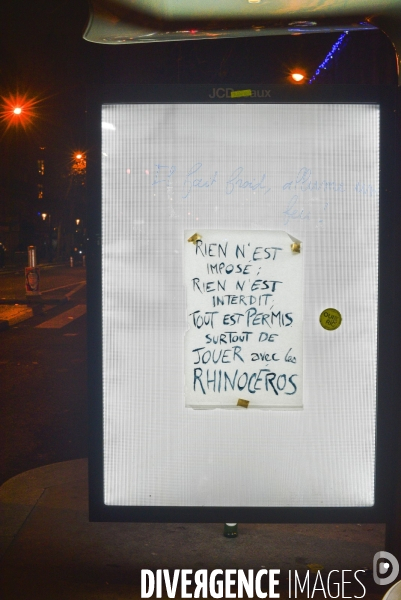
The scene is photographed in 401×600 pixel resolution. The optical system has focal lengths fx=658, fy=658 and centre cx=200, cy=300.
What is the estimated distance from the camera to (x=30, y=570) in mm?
3760

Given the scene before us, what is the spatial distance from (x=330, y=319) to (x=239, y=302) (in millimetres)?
472

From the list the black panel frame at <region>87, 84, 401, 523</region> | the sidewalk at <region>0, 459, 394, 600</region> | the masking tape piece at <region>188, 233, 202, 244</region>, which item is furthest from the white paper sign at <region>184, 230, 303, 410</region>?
the sidewalk at <region>0, 459, 394, 600</region>

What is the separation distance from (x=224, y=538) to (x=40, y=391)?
5312mm

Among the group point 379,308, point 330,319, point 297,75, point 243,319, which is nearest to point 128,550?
point 243,319

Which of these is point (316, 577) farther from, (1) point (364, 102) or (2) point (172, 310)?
(1) point (364, 102)

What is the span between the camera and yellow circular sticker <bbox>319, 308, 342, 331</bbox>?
3.33 metres

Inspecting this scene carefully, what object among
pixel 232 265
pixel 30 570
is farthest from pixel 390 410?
pixel 30 570

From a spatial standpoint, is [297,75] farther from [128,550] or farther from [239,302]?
[128,550]

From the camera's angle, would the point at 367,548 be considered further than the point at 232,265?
Yes

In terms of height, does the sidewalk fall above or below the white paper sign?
below

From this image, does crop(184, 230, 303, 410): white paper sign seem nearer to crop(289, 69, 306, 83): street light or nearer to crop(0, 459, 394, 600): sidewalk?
crop(0, 459, 394, 600): sidewalk

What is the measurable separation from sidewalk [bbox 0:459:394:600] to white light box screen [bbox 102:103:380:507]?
64 cm

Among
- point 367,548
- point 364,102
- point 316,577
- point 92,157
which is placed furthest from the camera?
point 367,548

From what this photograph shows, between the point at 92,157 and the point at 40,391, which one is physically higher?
the point at 92,157
